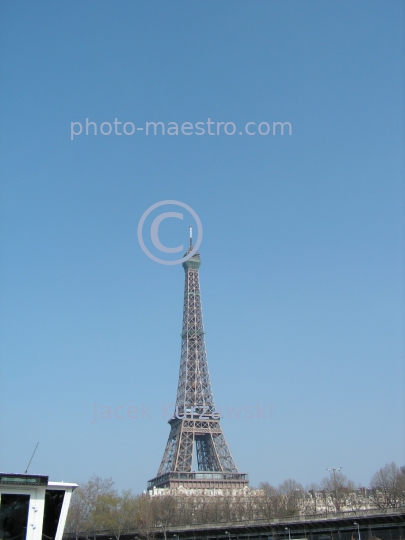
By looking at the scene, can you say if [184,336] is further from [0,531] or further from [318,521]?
[0,531]

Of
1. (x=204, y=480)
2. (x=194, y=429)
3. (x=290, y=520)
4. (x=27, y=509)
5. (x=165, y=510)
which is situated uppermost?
(x=194, y=429)

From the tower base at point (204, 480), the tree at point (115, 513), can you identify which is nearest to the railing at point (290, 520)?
the tree at point (115, 513)

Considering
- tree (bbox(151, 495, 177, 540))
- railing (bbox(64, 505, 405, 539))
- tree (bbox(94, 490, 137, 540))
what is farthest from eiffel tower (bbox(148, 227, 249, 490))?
railing (bbox(64, 505, 405, 539))

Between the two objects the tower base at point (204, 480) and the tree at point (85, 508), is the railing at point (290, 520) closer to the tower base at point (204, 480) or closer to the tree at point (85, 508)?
the tree at point (85, 508)

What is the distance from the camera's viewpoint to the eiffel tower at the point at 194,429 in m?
85.4

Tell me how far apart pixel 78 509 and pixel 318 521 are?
3048 centimetres

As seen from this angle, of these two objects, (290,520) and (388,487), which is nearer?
(290,520)

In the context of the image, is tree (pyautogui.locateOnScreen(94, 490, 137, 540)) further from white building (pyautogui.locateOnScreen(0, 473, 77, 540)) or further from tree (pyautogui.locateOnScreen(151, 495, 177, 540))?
white building (pyautogui.locateOnScreen(0, 473, 77, 540))

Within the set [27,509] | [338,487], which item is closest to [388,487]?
[338,487]

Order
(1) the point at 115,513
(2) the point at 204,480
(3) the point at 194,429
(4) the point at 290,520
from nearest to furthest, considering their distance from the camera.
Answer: (4) the point at 290,520 < (1) the point at 115,513 < (2) the point at 204,480 < (3) the point at 194,429

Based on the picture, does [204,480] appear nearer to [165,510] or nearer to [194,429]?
[194,429]

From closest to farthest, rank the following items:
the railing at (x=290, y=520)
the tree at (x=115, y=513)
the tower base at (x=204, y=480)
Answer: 1. the railing at (x=290, y=520)
2. the tree at (x=115, y=513)
3. the tower base at (x=204, y=480)

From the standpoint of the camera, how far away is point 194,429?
90000 millimetres

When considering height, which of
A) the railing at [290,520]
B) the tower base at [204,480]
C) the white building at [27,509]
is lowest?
the railing at [290,520]
